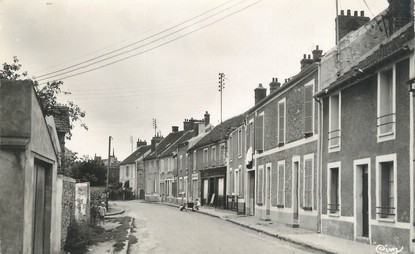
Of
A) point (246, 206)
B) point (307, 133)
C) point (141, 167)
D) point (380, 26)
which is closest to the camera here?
point (380, 26)

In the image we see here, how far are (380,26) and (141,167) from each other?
6131 cm

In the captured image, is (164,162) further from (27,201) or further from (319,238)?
(27,201)

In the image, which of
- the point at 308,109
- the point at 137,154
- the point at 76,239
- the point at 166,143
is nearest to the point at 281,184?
the point at 308,109

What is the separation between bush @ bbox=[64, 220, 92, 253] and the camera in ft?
42.5

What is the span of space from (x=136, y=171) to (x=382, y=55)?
64786mm

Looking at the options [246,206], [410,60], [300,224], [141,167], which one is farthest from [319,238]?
[141,167]

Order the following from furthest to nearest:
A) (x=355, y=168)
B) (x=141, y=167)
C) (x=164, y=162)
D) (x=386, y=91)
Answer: (x=141, y=167) < (x=164, y=162) < (x=355, y=168) < (x=386, y=91)

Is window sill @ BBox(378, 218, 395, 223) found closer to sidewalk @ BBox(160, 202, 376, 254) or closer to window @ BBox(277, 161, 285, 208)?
sidewalk @ BBox(160, 202, 376, 254)

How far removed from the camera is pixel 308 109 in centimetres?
1975

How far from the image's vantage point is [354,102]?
15734mm

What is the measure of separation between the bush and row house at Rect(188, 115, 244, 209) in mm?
22562

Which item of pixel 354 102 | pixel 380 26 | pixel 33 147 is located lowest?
pixel 33 147

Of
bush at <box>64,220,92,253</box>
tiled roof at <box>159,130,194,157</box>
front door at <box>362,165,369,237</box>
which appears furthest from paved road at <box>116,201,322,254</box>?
tiled roof at <box>159,130,194,157</box>

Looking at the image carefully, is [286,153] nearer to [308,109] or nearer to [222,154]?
[308,109]
